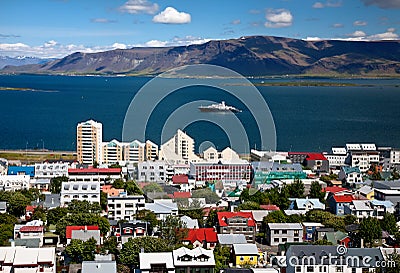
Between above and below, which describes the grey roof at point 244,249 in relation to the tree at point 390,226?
below

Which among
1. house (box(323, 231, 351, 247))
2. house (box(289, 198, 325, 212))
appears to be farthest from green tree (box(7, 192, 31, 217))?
house (box(323, 231, 351, 247))

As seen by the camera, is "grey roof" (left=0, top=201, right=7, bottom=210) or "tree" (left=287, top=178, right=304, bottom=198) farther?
"tree" (left=287, top=178, right=304, bottom=198)

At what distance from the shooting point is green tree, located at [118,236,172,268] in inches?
170

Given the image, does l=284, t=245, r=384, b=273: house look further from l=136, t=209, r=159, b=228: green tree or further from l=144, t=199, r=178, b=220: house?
l=144, t=199, r=178, b=220: house

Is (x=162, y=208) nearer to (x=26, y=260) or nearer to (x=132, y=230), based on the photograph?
(x=132, y=230)

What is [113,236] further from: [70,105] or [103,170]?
[70,105]

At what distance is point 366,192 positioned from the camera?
698 centimetres

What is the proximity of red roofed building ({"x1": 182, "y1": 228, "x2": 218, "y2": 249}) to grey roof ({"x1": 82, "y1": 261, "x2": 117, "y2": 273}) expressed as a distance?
0.94 metres

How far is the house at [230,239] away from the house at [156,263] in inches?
33.5

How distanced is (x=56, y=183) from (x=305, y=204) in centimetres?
306

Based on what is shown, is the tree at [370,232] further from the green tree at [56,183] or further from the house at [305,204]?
the green tree at [56,183]

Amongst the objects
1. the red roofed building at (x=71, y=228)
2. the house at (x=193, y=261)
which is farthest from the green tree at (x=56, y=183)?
the house at (x=193, y=261)

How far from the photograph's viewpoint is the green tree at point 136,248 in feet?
14.2

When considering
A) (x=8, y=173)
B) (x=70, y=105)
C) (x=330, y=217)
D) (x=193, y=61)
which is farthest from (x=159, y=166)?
(x=193, y=61)
